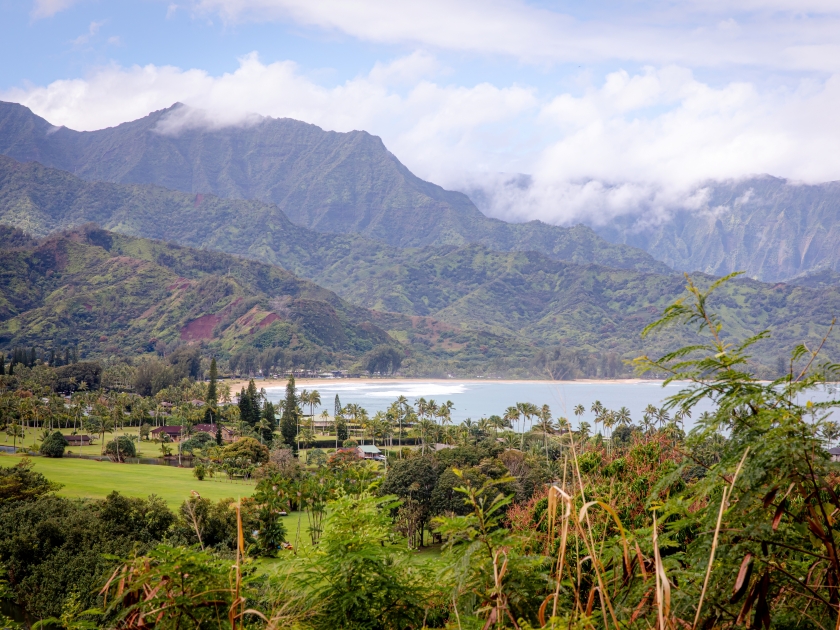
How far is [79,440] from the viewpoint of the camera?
51875 mm

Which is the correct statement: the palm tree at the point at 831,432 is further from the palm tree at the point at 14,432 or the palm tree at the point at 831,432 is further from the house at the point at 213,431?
the house at the point at 213,431

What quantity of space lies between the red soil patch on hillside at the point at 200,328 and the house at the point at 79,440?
97.2 m

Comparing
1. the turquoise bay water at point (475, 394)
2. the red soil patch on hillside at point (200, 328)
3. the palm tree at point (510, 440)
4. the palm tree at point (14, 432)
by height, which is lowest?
the turquoise bay water at point (475, 394)

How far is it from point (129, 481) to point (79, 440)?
17.1 metres

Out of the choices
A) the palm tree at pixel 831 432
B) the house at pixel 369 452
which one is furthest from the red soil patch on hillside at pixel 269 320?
the palm tree at pixel 831 432

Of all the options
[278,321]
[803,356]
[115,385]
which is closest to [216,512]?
[803,356]

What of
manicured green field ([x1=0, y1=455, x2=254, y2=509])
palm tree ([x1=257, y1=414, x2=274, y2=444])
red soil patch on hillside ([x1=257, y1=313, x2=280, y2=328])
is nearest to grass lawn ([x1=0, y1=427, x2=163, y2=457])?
manicured green field ([x1=0, y1=455, x2=254, y2=509])

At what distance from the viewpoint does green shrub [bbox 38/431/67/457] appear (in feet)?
146

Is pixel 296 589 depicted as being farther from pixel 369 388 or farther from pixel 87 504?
pixel 369 388

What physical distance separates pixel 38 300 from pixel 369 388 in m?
84.6

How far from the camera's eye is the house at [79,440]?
50972 mm

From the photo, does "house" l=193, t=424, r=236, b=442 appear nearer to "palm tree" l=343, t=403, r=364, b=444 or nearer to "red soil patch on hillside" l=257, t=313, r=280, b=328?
"palm tree" l=343, t=403, r=364, b=444

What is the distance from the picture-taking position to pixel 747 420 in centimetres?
275

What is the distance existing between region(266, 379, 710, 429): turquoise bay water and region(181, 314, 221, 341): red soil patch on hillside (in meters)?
40.0
